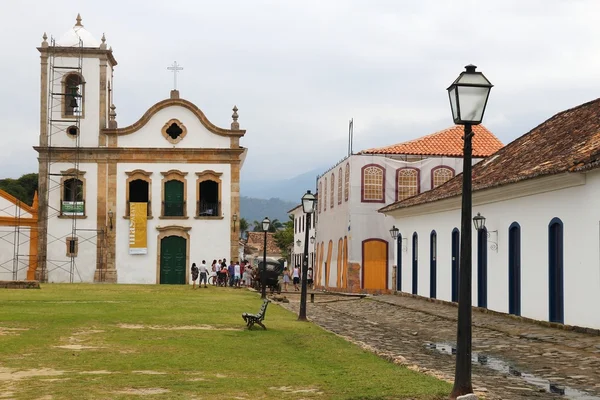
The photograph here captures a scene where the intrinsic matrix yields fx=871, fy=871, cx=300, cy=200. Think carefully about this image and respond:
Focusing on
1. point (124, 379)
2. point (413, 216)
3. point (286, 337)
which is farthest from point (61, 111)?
point (124, 379)

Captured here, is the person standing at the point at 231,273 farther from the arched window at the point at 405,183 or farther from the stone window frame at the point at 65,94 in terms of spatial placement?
the stone window frame at the point at 65,94

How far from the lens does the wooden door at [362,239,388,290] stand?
120 ft

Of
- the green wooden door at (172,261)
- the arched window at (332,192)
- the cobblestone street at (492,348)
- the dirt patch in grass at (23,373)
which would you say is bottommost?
the cobblestone street at (492,348)

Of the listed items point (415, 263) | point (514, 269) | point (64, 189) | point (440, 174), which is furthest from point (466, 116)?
point (64, 189)

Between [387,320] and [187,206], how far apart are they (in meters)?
22.9

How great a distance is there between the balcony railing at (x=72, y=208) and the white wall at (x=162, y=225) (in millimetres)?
1593

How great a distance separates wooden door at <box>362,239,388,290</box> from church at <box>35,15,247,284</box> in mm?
7169

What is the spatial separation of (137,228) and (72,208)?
3.15 m

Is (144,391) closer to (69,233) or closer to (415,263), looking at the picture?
(415,263)

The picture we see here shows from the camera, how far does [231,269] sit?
38125mm

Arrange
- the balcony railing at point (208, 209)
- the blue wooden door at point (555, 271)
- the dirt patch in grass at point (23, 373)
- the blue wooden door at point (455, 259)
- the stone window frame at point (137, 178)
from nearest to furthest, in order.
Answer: the dirt patch in grass at point (23, 373)
the blue wooden door at point (555, 271)
the blue wooden door at point (455, 259)
the stone window frame at point (137, 178)
the balcony railing at point (208, 209)

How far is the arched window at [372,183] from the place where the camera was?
36.9 meters

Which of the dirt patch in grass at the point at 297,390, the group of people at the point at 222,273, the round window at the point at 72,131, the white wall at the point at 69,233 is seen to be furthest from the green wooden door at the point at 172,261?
the dirt patch in grass at the point at 297,390

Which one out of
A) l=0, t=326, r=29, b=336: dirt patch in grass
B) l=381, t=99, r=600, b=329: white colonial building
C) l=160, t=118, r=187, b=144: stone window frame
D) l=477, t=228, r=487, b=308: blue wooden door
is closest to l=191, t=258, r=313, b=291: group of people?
l=160, t=118, r=187, b=144: stone window frame
